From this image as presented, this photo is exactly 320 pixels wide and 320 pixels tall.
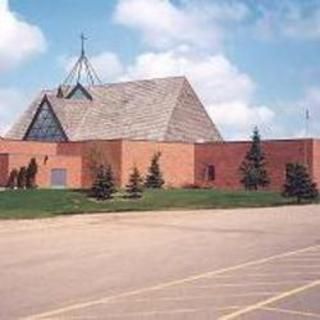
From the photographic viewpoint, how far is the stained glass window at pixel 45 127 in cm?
8306

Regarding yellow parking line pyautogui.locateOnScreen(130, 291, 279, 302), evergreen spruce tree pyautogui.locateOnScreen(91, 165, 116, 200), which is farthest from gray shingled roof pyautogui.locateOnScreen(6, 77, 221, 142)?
yellow parking line pyautogui.locateOnScreen(130, 291, 279, 302)

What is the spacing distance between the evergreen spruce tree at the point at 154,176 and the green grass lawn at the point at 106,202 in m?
15.2

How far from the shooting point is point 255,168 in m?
67.7

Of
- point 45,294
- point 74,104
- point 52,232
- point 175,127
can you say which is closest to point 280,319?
point 45,294

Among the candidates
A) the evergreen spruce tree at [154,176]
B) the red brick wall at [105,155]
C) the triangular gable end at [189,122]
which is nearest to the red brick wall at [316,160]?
the evergreen spruce tree at [154,176]

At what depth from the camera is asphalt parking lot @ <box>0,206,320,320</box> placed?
11742 millimetres

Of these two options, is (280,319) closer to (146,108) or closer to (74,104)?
(146,108)

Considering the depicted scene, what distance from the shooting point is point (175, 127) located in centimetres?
7831

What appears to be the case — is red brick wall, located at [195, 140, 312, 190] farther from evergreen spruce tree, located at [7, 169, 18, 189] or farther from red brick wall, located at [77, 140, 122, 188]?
evergreen spruce tree, located at [7, 169, 18, 189]

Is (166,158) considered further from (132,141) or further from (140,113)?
(140,113)

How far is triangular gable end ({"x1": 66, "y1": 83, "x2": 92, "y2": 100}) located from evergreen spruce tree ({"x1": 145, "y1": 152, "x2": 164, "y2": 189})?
20.7 metres

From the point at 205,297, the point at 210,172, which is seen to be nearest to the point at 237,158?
the point at 210,172

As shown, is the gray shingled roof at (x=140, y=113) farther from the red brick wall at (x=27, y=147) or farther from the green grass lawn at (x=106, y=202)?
the green grass lawn at (x=106, y=202)

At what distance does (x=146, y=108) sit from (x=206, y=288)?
6753cm
